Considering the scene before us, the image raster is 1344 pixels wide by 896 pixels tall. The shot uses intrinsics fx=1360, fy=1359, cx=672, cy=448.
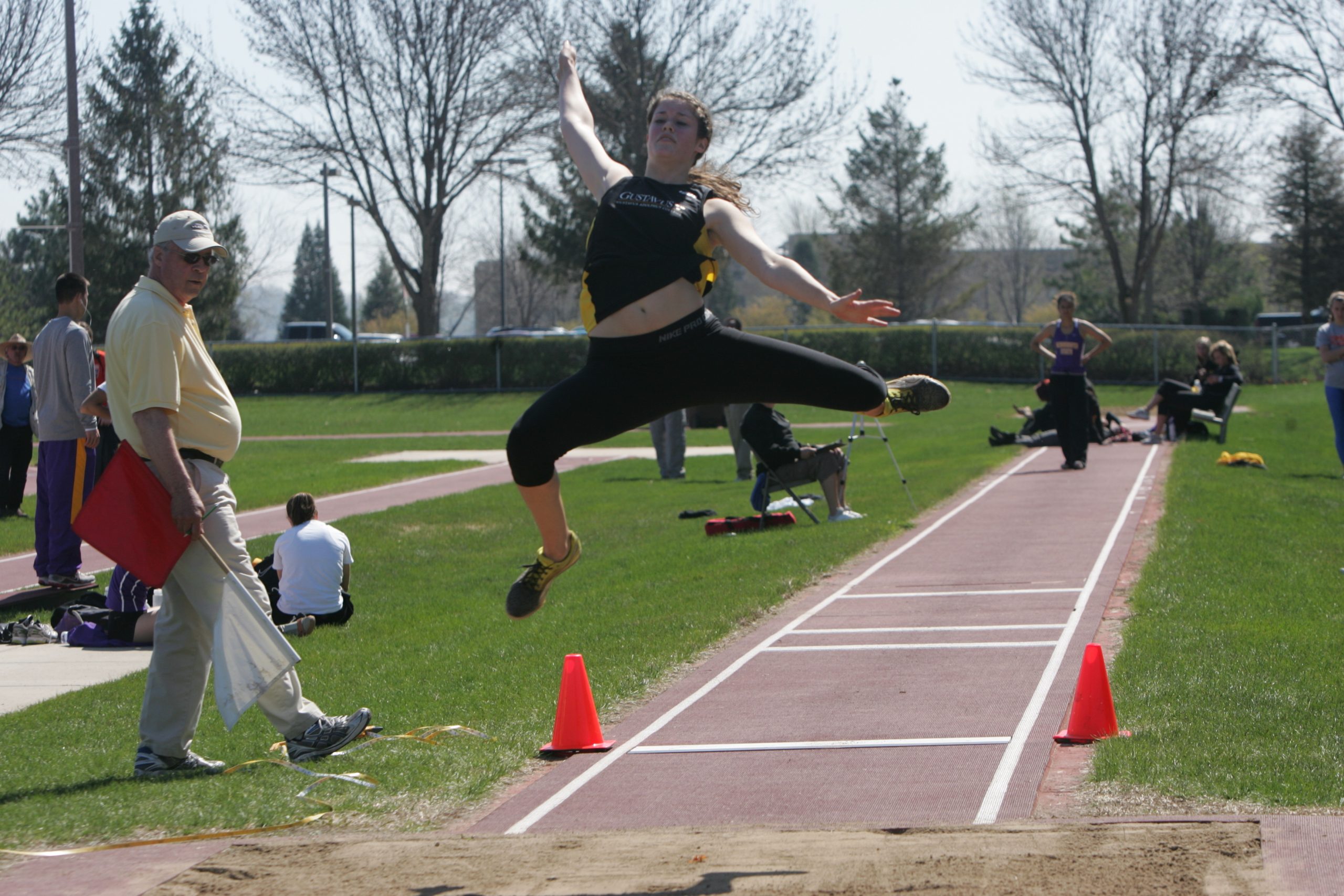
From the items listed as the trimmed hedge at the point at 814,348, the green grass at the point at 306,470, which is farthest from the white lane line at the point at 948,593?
the trimmed hedge at the point at 814,348

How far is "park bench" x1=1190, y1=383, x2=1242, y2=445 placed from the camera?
20688 mm

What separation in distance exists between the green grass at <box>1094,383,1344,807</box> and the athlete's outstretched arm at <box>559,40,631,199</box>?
123 inches

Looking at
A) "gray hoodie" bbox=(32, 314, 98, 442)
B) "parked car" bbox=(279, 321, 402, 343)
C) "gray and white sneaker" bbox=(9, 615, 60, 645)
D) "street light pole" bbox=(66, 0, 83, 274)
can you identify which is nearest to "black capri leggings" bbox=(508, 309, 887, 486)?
"gray and white sneaker" bbox=(9, 615, 60, 645)

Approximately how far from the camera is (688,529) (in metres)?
14.8

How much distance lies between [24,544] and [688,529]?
686cm

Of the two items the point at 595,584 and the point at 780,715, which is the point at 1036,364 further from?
the point at 780,715

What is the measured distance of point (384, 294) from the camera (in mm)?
104875

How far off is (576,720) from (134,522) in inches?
86.0

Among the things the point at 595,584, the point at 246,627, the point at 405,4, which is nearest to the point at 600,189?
the point at 246,627

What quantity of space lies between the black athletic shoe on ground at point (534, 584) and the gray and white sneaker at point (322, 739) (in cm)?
109

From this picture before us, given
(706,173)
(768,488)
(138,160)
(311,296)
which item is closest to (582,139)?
(706,173)

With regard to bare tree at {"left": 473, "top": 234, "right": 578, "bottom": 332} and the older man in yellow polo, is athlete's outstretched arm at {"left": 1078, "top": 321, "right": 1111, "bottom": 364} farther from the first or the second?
bare tree at {"left": 473, "top": 234, "right": 578, "bottom": 332}

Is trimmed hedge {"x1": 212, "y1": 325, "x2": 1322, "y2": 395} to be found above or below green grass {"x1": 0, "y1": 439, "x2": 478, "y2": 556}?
above

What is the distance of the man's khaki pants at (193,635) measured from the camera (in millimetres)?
6113
